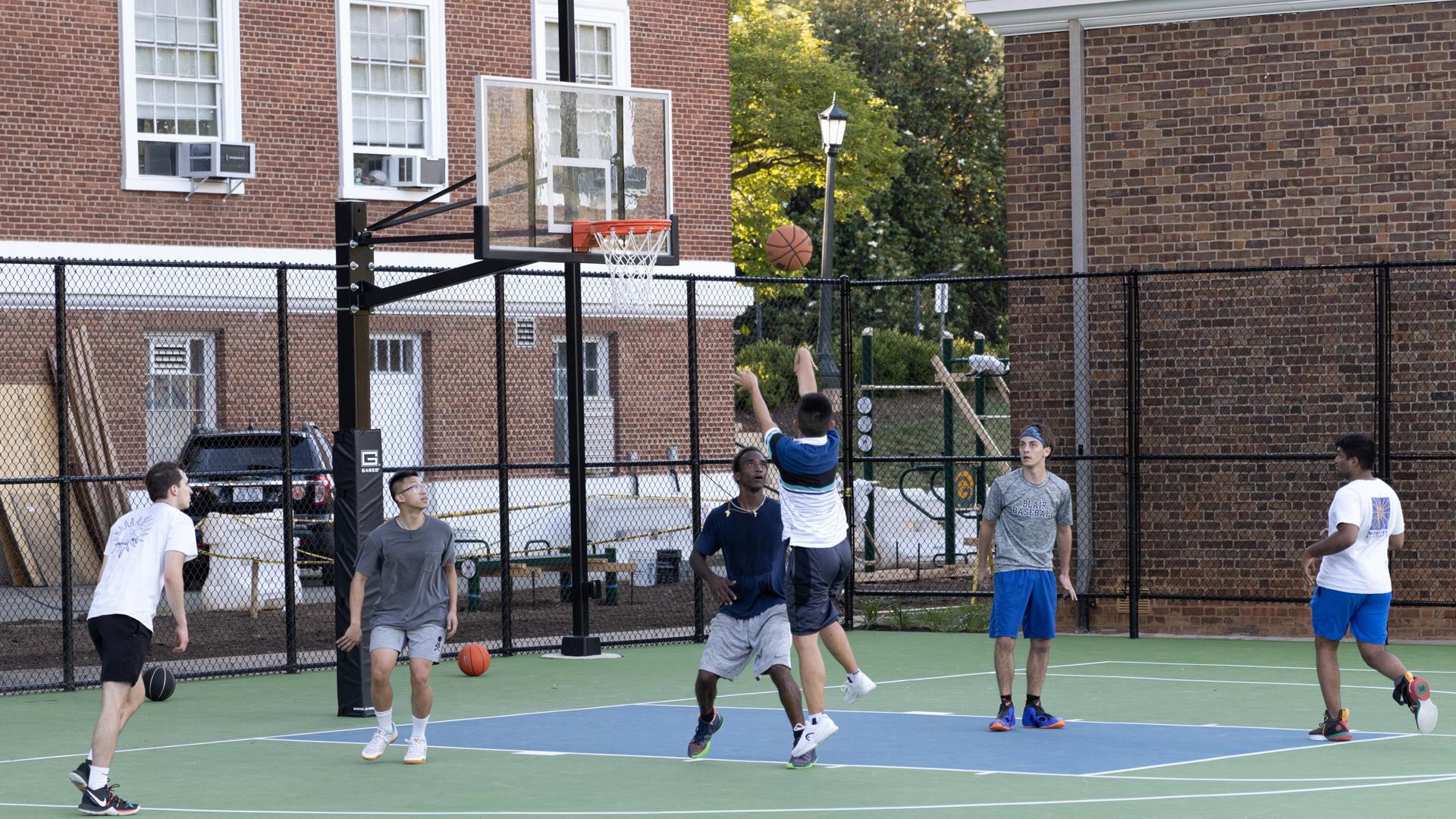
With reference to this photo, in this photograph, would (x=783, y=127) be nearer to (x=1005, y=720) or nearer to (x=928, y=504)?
(x=928, y=504)

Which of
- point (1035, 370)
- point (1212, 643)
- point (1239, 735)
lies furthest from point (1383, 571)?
point (1035, 370)

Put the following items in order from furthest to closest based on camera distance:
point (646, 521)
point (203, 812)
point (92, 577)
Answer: point (646, 521), point (92, 577), point (203, 812)

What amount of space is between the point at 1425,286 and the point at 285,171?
1597 cm

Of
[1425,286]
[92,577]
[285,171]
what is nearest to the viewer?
[1425,286]

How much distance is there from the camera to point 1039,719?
12961mm

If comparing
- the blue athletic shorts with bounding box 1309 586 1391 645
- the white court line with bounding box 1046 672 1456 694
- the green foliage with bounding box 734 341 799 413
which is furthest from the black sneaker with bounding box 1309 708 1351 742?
the green foliage with bounding box 734 341 799 413

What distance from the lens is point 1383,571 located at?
40.2 feet

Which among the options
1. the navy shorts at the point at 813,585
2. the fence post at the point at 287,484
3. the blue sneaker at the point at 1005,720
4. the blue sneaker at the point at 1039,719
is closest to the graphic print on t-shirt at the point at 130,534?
the navy shorts at the point at 813,585

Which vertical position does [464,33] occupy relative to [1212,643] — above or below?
above

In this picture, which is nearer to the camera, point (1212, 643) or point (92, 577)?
point (1212, 643)

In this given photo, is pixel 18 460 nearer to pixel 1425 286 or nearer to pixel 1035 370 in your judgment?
pixel 1035 370

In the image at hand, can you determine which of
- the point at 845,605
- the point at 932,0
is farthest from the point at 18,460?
the point at 932,0

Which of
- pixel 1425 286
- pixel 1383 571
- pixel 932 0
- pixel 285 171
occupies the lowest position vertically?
pixel 1383 571

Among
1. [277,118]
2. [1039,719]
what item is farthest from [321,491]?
[1039,719]
